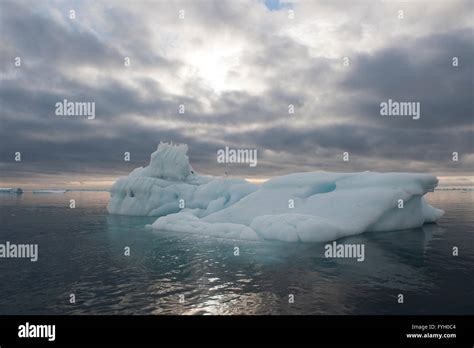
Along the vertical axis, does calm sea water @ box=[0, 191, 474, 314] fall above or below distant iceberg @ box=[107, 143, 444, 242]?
below

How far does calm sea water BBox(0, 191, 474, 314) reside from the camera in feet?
30.3

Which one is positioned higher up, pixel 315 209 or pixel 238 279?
pixel 315 209

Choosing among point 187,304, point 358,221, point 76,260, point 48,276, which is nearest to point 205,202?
point 358,221

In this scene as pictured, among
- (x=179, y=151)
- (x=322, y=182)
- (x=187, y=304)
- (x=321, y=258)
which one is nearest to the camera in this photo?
(x=187, y=304)

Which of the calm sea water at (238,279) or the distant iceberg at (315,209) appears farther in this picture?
the distant iceberg at (315,209)

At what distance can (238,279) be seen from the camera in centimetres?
1188

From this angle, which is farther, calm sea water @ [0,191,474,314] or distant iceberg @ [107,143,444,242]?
distant iceberg @ [107,143,444,242]

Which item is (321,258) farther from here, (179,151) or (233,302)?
(179,151)

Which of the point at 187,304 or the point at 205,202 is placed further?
the point at 205,202

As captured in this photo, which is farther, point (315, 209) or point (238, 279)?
point (315, 209)

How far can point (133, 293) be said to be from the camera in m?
10.4

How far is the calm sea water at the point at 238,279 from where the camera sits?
923cm
